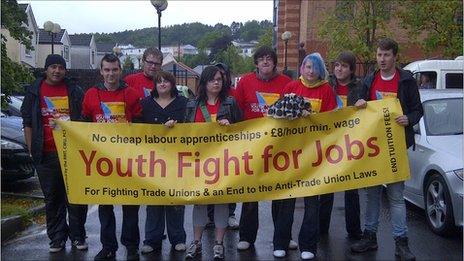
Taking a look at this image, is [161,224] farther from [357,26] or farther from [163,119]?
[357,26]

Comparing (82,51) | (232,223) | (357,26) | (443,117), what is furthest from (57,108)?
(82,51)

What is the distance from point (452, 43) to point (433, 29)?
1.04 meters

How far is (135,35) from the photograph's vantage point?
369 feet

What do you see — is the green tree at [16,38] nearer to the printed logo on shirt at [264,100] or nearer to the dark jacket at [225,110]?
the dark jacket at [225,110]

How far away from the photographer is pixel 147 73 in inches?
271

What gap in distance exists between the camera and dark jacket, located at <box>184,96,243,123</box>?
224 inches

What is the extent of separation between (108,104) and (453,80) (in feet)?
36.9

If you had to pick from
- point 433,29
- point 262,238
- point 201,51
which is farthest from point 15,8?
point 201,51

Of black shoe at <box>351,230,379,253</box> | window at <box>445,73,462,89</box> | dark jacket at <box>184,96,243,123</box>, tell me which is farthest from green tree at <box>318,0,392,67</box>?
dark jacket at <box>184,96,243,123</box>

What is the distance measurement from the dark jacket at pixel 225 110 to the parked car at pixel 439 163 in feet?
6.14

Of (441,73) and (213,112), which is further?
(441,73)

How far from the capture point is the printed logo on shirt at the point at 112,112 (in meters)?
5.72

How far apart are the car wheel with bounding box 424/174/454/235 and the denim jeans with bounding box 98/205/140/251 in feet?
10.7

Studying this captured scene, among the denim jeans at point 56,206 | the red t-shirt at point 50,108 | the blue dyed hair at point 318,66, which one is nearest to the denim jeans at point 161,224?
the denim jeans at point 56,206
